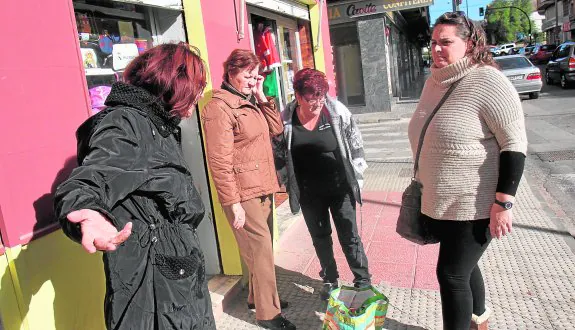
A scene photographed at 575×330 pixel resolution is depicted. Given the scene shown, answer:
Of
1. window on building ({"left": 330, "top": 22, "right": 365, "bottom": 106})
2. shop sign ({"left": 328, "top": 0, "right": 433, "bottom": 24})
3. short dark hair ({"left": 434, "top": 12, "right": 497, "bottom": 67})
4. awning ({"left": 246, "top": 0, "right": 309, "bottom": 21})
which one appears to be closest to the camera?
short dark hair ({"left": 434, "top": 12, "right": 497, "bottom": 67})

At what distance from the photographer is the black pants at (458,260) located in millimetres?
2340

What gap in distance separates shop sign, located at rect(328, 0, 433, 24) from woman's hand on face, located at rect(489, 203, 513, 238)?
39.6 feet

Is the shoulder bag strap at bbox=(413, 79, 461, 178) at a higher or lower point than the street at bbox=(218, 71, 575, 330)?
higher

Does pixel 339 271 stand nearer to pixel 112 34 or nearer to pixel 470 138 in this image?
pixel 470 138

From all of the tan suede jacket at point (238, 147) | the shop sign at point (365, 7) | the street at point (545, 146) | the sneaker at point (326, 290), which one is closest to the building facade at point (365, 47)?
the shop sign at point (365, 7)

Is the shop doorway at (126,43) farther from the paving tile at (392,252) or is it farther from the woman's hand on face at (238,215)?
the paving tile at (392,252)

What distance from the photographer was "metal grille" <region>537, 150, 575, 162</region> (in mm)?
7988

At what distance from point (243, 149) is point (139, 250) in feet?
4.37

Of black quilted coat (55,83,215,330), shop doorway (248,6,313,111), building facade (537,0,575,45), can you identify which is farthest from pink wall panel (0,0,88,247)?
building facade (537,0,575,45)

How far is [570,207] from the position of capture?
5.67 metres

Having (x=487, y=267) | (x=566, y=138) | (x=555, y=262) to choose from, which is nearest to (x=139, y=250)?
A: (x=487, y=267)

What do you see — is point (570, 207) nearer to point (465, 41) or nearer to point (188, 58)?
point (465, 41)

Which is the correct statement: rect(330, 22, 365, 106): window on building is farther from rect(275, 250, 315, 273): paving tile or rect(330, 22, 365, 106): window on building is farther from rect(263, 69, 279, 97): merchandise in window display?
rect(275, 250, 315, 273): paving tile

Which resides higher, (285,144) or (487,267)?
(285,144)
